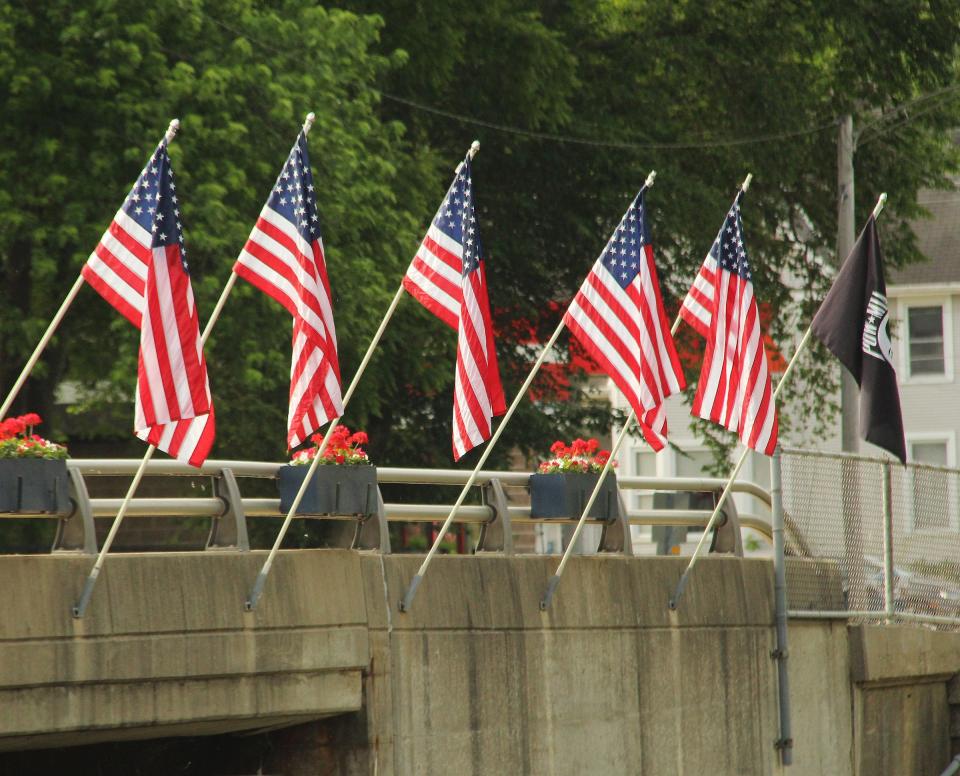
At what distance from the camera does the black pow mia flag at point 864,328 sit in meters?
13.9

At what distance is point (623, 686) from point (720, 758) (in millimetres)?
1299

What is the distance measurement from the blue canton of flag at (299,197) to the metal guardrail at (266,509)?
140 cm

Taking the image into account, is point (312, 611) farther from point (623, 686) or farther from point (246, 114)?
point (246, 114)

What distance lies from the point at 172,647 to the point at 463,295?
300cm

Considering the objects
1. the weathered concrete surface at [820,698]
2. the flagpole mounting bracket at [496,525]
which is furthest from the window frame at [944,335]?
the flagpole mounting bracket at [496,525]

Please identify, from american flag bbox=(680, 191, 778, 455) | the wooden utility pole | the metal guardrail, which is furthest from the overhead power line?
the metal guardrail

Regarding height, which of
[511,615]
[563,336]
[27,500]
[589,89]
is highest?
[589,89]

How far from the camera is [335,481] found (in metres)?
11.5

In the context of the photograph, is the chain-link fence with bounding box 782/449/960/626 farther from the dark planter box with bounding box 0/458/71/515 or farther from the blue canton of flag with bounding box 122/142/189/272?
the dark planter box with bounding box 0/458/71/515

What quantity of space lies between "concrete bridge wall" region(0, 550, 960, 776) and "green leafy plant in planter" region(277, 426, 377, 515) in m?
0.29

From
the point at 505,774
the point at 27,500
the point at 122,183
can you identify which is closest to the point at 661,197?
the point at 122,183

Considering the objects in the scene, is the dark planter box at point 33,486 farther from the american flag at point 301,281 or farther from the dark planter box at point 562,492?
the dark planter box at point 562,492

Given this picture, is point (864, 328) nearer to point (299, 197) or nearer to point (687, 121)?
point (299, 197)

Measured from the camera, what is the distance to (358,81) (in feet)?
77.4
